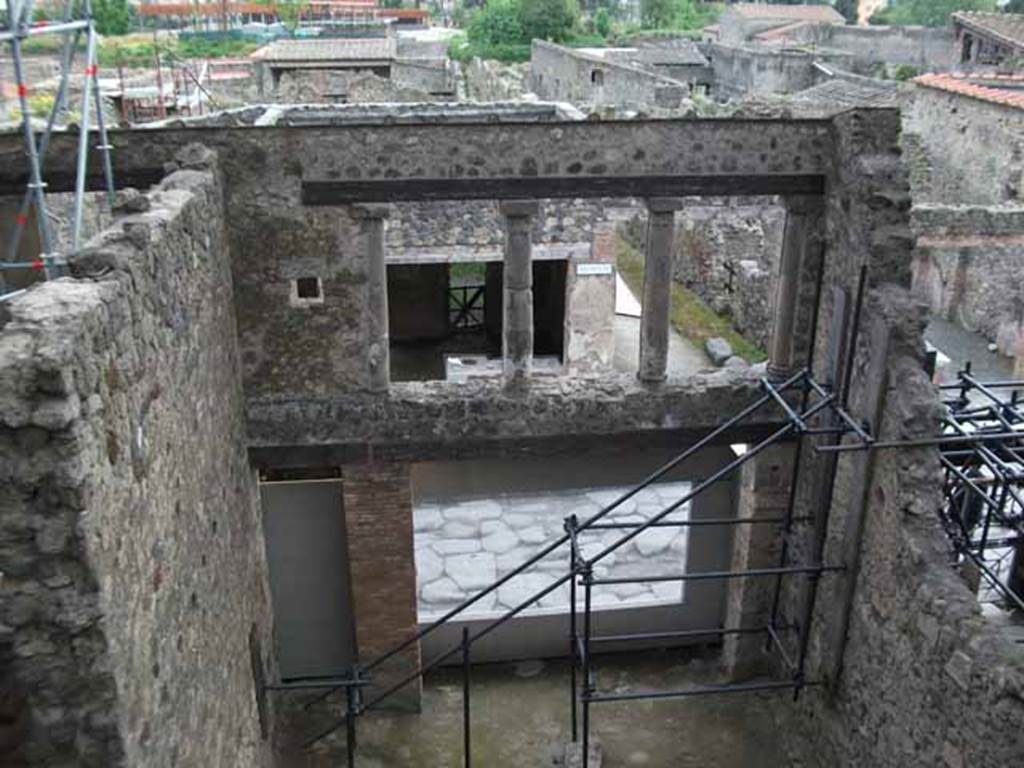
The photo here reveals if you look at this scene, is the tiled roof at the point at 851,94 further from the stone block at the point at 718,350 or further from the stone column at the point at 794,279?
the stone column at the point at 794,279

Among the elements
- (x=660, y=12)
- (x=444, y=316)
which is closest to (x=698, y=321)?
(x=444, y=316)

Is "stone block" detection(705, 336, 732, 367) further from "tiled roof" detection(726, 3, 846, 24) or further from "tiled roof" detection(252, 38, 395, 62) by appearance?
"tiled roof" detection(726, 3, 846, 24)

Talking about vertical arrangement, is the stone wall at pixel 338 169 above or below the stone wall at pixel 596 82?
above

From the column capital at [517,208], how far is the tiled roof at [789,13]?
5320 centimetres

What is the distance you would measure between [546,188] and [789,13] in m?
59.0

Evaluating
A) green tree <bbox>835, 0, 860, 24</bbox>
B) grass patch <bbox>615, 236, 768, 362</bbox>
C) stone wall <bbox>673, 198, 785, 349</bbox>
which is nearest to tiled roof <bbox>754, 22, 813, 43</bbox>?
green tree <bbox>835, 0, 860, 24</bbox>

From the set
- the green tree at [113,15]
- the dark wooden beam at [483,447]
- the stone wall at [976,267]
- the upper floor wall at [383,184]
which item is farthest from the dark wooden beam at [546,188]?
the green tree at [113,15]

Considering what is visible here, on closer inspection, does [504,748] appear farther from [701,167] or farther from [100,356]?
[100,356]

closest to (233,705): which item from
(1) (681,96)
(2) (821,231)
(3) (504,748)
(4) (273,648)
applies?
(4) (273,648)

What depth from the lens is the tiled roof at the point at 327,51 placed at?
3169 cm

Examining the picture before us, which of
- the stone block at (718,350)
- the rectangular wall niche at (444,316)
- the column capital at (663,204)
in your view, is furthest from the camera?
the rectangular wall niche at (444,316)

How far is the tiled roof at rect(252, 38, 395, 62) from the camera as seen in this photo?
31688 millimetres

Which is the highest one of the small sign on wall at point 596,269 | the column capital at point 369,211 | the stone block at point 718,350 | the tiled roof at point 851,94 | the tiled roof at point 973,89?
the column capital at point 369,211

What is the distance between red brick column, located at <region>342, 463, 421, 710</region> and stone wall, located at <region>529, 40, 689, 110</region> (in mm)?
15604
